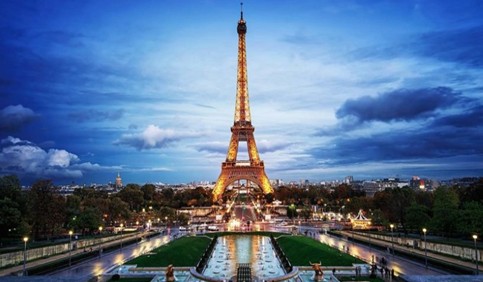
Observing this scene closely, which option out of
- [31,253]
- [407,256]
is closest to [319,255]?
[407,256]

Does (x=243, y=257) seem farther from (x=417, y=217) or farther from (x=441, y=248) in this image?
(x=417, y=217)

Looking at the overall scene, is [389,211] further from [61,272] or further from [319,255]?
[61,272]

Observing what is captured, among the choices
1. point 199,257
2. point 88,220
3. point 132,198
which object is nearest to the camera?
point 199,257

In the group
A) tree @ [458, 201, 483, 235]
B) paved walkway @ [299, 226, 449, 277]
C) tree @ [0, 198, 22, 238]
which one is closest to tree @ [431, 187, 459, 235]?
tree @ [458, 201, 483, 235]

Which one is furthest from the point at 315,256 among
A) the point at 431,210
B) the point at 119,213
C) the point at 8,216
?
the point at 119,213

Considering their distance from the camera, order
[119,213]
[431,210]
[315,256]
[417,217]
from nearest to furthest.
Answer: [315,256]
[417,217]
[431,210]
[119,213]

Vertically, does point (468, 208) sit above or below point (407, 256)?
above
